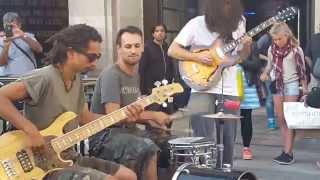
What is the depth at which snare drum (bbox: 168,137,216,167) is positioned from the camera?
4555mm

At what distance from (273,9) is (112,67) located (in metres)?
7.54

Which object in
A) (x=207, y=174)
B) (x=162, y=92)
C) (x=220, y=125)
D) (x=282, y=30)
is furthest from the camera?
(x=282, y=30)

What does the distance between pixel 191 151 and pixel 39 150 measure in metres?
1.25

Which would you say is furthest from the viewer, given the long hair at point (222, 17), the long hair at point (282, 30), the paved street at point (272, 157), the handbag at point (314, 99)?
the long hair at point (282, 30)

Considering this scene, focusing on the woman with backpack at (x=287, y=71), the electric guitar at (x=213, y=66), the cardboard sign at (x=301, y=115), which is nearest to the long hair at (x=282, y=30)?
the woman with backpack at (x=287, y=71)

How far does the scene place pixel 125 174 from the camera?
3.97 m

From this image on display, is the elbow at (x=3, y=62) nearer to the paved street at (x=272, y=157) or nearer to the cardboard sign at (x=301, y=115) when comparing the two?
the paved street at (x=272, y=157)

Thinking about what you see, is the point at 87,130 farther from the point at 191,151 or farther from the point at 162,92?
the point at 191,151

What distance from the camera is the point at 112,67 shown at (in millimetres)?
4641

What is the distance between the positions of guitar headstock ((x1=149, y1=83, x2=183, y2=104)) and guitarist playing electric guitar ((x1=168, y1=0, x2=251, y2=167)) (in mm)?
739

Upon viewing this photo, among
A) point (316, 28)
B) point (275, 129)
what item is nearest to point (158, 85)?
point (316, 28)

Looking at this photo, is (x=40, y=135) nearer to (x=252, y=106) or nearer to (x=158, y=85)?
(x=158, y=85)

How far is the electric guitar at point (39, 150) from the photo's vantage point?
367 cm

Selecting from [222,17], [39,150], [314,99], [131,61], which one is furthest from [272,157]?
[39,150]
